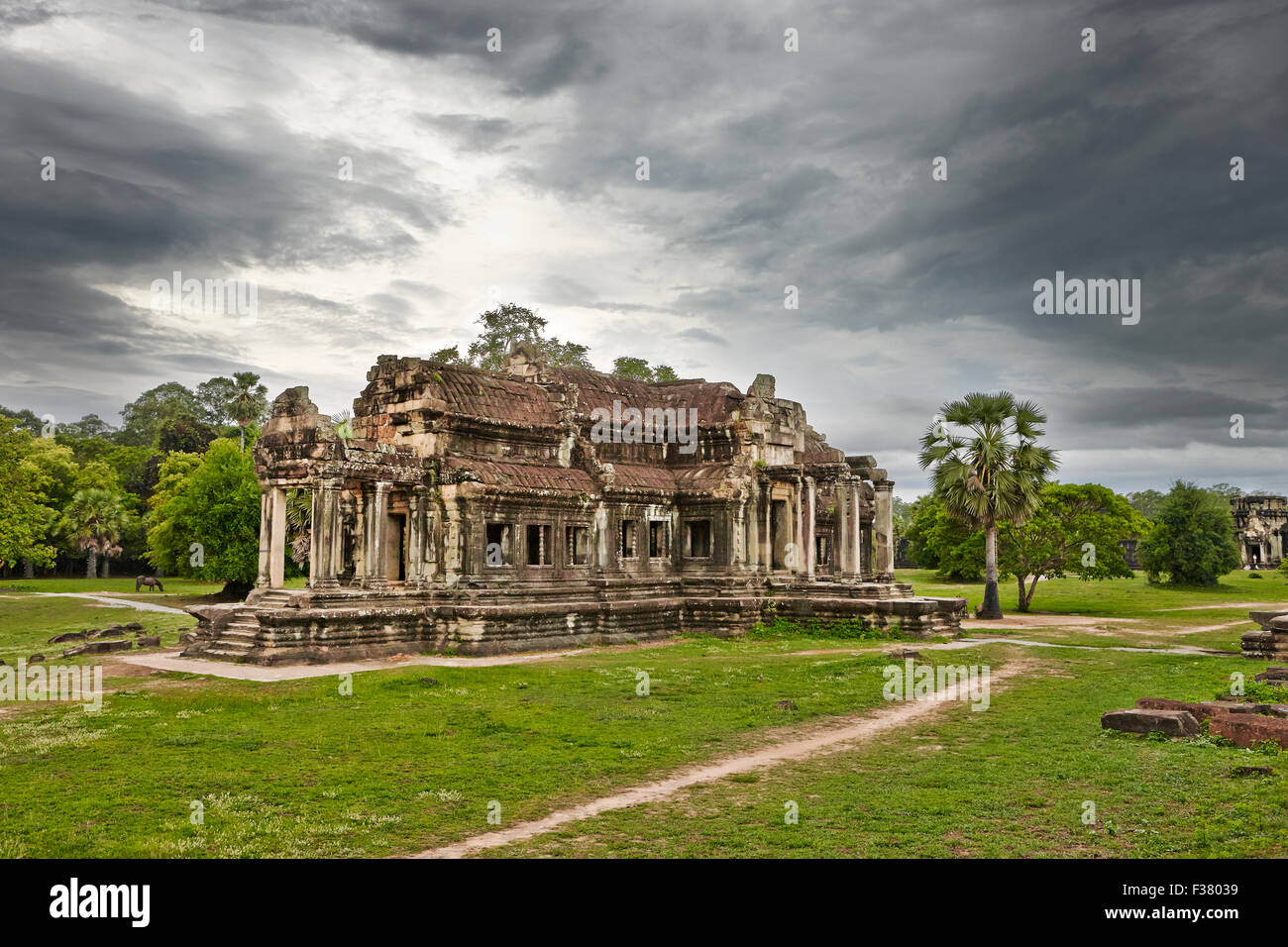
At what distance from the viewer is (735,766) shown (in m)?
10.3

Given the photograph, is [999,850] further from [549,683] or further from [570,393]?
[570,393]

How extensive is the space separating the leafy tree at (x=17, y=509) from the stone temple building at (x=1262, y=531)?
7987 cm

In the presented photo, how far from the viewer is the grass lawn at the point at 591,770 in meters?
7.42

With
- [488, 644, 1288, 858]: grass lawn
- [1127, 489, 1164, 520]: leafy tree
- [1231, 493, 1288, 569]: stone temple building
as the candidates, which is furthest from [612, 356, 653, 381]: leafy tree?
[1127, 489, 1164, 520]: leafy tree

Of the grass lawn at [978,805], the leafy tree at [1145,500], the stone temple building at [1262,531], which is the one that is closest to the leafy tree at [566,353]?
the grass lawn at [978,805]

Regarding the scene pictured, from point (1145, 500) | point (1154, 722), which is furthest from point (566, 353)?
point (1145, 500)

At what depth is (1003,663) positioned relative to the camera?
1981 cm

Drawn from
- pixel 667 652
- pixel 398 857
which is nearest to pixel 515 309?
pixel 667 652

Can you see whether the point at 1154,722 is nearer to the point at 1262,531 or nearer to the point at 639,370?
the point at 639,370

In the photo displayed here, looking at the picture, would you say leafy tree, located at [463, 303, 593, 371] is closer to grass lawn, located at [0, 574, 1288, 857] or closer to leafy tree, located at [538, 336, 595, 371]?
leafy tree, located at [538, 336, 595, 371]

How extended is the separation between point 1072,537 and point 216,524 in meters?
35.3

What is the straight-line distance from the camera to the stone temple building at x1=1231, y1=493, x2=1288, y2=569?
73875mm

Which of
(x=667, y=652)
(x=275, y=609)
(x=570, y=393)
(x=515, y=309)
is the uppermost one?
(x=515, y=309)
